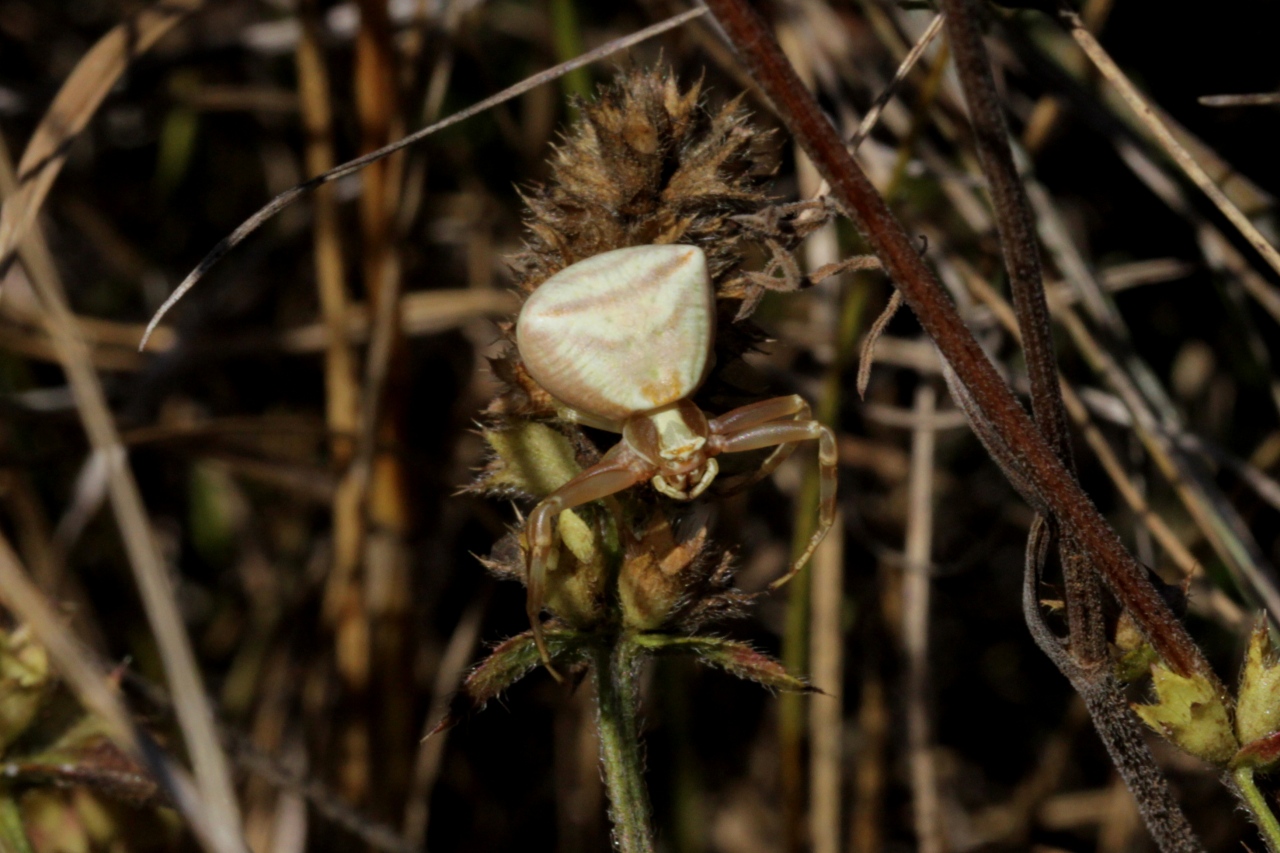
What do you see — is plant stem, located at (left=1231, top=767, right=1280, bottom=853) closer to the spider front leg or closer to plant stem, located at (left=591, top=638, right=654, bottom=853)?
the spider front leg

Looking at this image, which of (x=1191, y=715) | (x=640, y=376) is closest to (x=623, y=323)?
(x=640, y=376)

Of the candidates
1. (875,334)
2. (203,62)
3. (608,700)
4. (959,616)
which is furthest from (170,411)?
(875,334)

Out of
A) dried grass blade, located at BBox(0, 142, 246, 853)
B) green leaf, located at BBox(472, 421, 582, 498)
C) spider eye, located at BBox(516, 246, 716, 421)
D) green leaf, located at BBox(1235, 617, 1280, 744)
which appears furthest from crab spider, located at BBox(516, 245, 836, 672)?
green leaf, located at BBox(1235, 617, 1280, 744)

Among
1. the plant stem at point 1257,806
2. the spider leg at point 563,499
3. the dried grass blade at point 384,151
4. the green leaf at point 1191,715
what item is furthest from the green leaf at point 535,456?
the plant stem at point 1257,806

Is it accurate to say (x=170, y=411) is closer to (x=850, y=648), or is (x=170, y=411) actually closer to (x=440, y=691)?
(x=440, y=691)

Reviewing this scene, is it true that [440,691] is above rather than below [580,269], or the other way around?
below

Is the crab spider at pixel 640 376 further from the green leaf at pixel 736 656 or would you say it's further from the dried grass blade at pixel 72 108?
the dried grass blade at pixel 72 108
